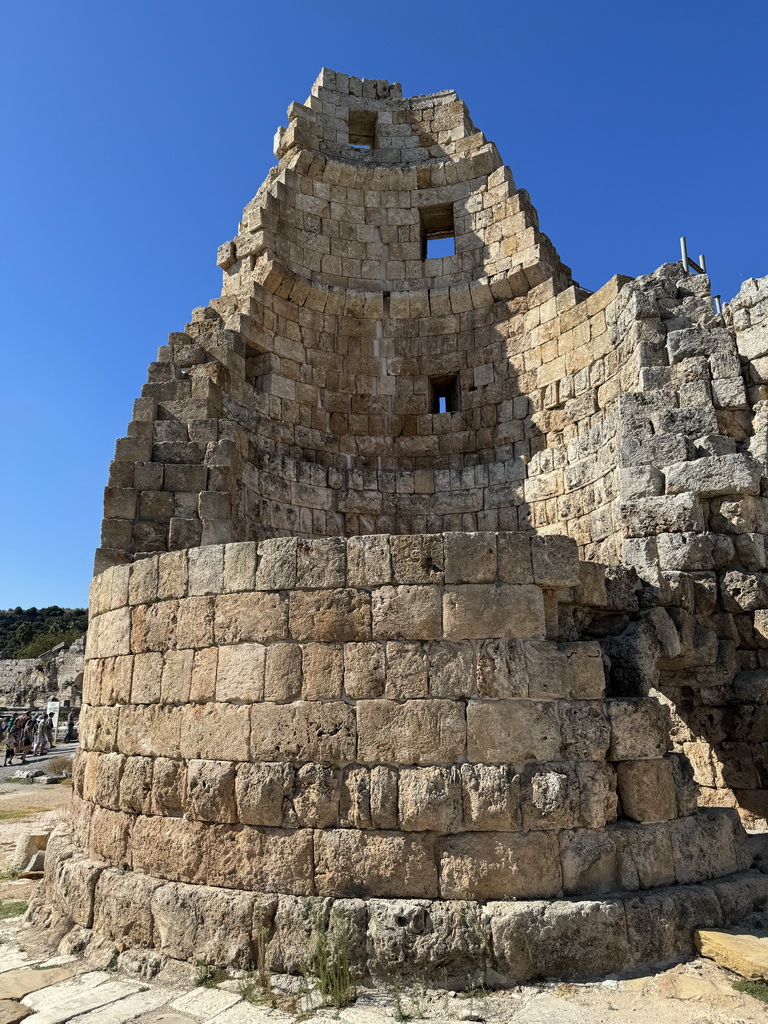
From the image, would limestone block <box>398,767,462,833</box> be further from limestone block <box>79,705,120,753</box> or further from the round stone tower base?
limestone block <box>79,705,120,753</box>

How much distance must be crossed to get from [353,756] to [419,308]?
24.3 feet

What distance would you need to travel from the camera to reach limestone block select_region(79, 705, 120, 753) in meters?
5.91

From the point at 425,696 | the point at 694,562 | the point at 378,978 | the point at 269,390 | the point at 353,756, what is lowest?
the point at 378,978

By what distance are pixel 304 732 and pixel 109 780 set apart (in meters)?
1.91

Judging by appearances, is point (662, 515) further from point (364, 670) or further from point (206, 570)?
point (206, 570)

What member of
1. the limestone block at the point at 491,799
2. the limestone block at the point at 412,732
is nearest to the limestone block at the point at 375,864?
the limestone block at the point at 491,799

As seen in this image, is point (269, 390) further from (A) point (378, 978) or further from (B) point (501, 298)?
(A) point (378, 978)

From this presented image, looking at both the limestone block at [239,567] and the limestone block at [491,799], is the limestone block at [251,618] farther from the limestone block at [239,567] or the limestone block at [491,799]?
the limestone block at [491,799]

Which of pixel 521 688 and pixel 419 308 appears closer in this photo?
pixel 521 688

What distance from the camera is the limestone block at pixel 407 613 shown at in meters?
4.80

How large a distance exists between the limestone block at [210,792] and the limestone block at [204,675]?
1.46ft

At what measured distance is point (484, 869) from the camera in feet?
14.6

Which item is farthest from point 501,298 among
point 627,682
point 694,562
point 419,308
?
point 627,682

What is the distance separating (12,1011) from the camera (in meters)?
4.27
